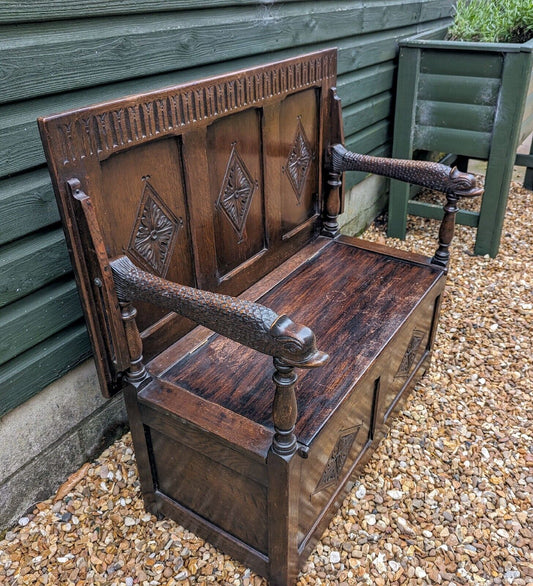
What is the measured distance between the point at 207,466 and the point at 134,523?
0.49m

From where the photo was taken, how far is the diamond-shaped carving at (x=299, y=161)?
2.20m

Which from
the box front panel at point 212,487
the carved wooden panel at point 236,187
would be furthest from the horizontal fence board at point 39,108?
the box front panel at point 212,487

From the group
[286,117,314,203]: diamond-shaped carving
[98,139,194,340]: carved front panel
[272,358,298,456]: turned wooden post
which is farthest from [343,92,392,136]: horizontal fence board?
[272,358,298,456]: turned wooden post

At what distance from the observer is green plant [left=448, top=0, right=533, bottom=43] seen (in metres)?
3.55

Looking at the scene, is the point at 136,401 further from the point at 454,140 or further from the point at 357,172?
the point at 454,140

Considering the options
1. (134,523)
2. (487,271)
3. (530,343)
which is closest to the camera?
(134,523)

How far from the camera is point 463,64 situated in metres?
3.21

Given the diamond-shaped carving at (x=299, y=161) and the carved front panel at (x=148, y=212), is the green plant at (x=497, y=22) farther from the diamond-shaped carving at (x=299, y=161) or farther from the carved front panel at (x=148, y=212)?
the carved front panel at (x=148, y=212)

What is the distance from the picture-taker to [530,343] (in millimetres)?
2775

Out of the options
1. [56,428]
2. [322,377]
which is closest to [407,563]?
[322,377]

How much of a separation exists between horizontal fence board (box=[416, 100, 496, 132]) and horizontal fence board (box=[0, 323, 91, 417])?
259 centimetres

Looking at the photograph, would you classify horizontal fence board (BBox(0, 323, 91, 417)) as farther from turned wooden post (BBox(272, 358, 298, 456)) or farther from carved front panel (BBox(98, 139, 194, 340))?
turned wooden post (BBox(272, 358, 298, 456))

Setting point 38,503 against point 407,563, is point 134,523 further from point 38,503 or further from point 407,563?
point 407,563

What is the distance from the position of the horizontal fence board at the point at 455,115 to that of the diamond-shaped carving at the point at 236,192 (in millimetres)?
1920
